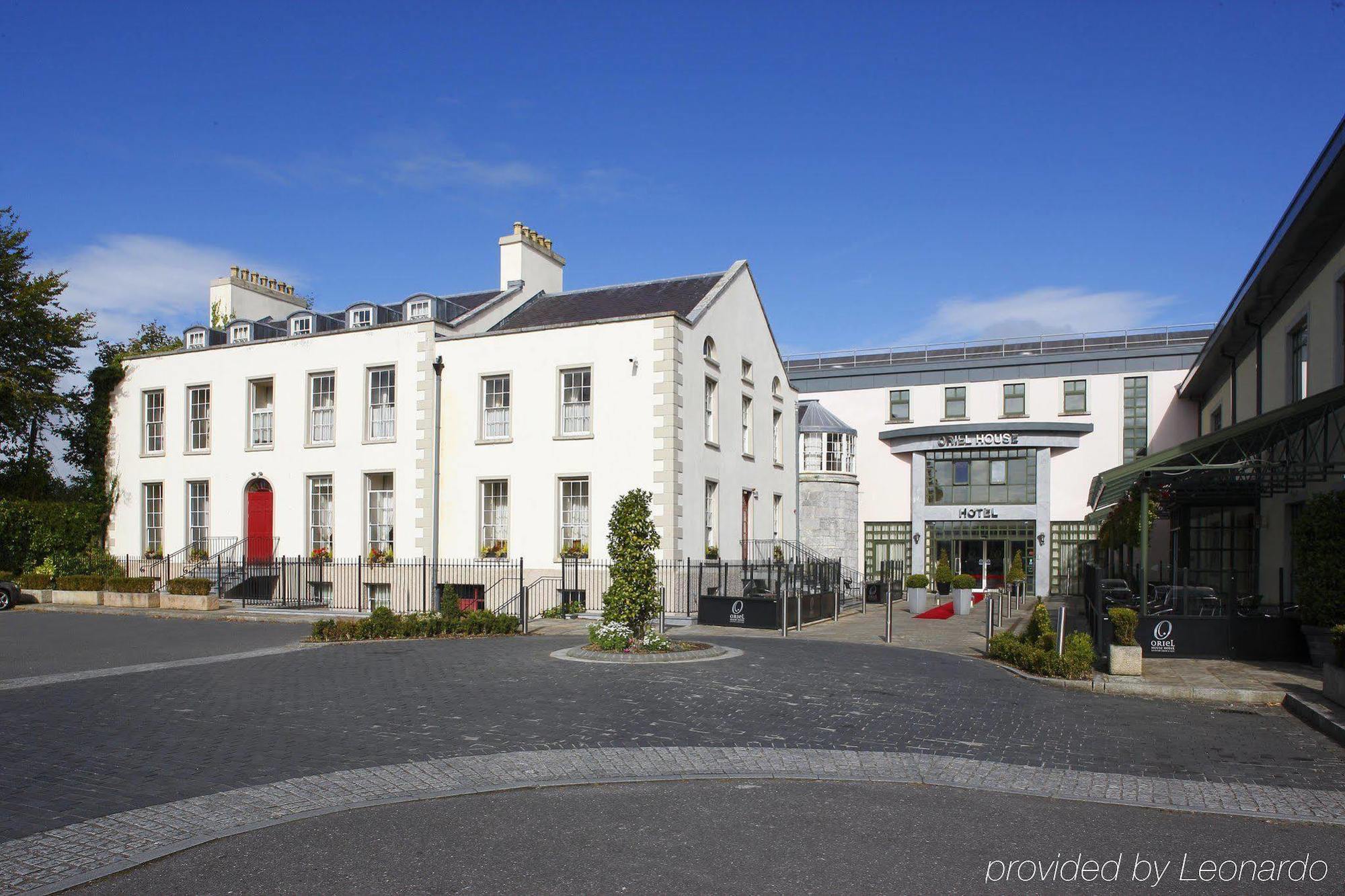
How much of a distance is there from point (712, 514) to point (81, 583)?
1819 cm

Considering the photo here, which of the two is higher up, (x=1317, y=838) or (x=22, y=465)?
(x=22, y=465)

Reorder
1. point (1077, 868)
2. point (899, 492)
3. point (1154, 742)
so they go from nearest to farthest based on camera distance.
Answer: point (1077, 868) < point (1154, 742) < point (899, 492)

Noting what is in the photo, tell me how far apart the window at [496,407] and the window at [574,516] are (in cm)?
240

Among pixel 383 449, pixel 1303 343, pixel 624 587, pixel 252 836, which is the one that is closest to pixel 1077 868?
pixel 252 836

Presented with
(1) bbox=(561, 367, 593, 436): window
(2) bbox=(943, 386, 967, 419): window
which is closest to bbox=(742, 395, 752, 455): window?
(1) bbox=(561, 367, 593, 436): window

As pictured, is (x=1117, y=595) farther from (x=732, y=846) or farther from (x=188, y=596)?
(x=188, y=596)

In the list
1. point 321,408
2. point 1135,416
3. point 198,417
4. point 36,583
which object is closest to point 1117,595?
point 1135,416

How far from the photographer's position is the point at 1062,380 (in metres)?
40.5

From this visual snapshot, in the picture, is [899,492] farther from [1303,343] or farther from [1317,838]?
[1317,838]

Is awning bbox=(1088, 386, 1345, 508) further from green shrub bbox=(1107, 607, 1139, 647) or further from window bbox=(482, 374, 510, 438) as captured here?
window bbox=(482, 374, 510, 438)

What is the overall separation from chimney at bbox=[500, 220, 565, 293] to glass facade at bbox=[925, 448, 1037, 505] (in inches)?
692

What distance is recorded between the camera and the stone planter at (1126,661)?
1366cm

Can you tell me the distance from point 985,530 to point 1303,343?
69.7 ft

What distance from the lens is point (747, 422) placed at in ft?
101
